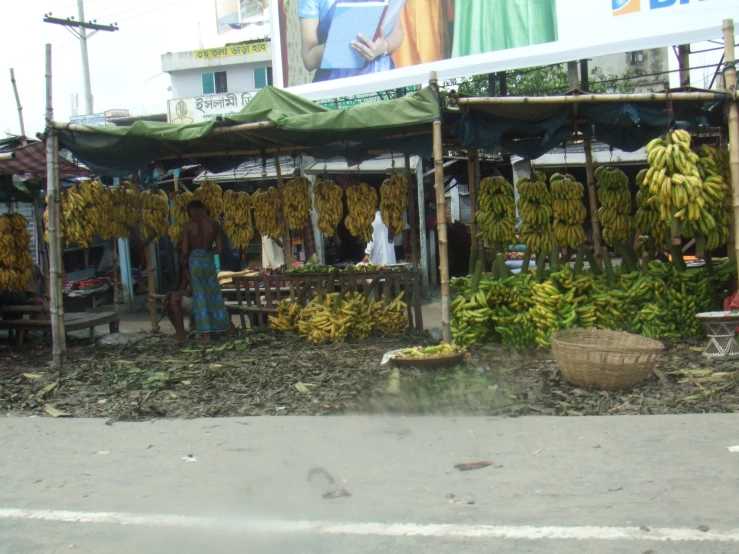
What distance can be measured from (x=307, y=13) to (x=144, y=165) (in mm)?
5616

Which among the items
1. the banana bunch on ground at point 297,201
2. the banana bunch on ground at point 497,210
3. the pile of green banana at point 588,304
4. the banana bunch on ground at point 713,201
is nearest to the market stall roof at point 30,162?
the banana bunch on ground at point 297,201

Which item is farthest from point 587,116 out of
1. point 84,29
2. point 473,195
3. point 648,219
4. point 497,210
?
point 84,29

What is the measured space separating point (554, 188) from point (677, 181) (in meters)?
1.59

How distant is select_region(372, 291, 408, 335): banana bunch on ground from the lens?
906 centimetres

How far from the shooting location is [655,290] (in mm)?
7418

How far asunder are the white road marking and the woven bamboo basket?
2250 millimetres

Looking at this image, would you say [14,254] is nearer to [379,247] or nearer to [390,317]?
[390,317]

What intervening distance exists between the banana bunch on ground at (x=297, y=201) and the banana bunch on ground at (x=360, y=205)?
0.70m

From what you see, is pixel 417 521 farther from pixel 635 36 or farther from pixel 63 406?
pixel 635 36

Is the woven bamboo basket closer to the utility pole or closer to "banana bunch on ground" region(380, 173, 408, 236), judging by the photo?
"banana bunch on ground" region(380, 173, 408, 236)

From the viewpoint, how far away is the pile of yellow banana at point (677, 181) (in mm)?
6414

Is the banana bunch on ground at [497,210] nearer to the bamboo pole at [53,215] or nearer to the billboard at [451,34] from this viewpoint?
the billboard at [451,34]

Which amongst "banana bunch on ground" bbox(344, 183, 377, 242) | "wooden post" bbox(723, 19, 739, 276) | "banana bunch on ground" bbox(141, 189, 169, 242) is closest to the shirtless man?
"banana bunch on ground" bbox(141, 189, 169, 242)

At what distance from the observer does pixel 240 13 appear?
113ft
